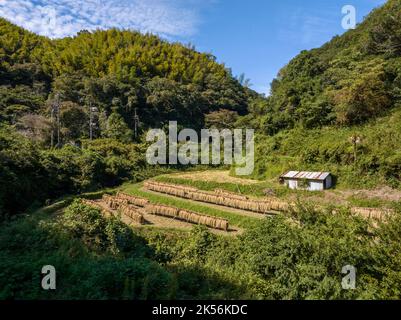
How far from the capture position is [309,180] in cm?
2298

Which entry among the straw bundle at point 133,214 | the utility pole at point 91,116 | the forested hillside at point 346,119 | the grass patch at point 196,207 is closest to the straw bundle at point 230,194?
the grass patch at point 196,207

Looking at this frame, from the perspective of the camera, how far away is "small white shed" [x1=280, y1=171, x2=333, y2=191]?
2255 cm

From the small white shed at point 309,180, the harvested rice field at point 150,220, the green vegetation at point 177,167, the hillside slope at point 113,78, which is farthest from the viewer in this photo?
the hillside slope at point 113,78

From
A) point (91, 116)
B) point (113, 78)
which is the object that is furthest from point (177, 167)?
point (113, 78)

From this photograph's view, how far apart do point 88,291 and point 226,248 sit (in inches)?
394

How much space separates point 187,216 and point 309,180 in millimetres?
10213

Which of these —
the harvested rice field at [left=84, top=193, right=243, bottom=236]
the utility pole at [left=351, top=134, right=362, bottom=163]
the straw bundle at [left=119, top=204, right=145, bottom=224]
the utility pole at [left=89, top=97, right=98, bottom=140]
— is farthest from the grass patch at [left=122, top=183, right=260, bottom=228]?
the utility pole at [left=89, top=97, right=98, bottom=140]

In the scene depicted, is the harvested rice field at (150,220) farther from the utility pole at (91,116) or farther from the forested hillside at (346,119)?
the utility pole at (91,116)

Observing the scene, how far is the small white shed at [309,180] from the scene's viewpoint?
22547 millimetres

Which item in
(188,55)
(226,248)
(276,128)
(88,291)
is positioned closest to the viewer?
(88,291)

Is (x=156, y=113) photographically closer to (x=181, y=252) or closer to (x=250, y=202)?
(x=250, y=202)

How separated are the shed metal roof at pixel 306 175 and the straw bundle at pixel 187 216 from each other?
843 centimetres
